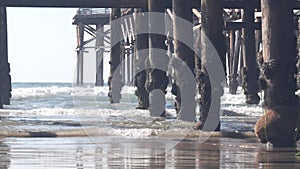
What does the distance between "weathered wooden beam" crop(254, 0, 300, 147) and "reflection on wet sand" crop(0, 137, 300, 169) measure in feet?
1.14

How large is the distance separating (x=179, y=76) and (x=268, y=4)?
4562mm

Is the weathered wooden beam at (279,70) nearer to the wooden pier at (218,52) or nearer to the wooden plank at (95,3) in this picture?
the wooden pier at (218,52)

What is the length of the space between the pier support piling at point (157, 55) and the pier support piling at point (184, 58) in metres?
1.50

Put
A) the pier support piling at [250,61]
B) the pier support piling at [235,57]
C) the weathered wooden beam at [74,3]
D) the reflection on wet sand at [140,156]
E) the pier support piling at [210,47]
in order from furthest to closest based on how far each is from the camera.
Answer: the pier support piling at [235,57] < the pier support piling at [250,61] < the weathered wooden beam at [74,3] < the pier support piling at [210,47] < the reflection on wet sand at [140,156]

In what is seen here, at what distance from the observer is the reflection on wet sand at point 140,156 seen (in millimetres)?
8117

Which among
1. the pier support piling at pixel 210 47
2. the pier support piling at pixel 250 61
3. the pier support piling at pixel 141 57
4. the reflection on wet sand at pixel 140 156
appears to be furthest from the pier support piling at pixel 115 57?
the reflection on wet sand at pixel 140 156

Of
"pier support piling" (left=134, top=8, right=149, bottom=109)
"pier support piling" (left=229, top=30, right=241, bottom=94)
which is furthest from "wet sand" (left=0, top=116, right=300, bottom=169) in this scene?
"pier support piling" (left=229, top=30, right=241, bottom=94)

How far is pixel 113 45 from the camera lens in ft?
75.9

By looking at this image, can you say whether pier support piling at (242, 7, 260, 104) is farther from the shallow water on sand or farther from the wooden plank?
the shallow water on sand

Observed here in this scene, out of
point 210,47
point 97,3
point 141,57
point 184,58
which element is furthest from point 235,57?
point 210,47

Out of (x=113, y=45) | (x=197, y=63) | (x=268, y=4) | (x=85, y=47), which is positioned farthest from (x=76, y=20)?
(x=268, y=4)

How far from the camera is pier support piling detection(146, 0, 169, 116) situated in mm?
15695

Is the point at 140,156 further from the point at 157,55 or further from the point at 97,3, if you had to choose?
the point at 97,3

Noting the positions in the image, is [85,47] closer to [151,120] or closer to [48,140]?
[151,120]
